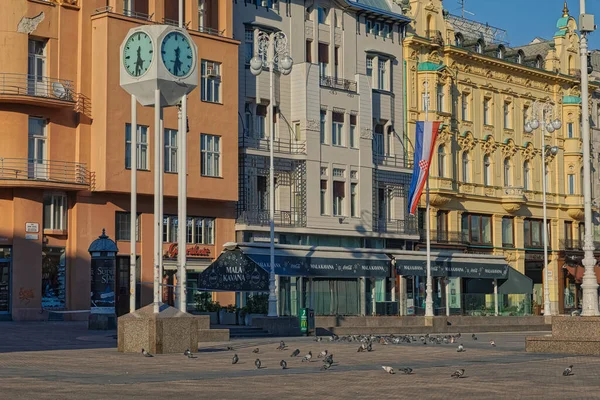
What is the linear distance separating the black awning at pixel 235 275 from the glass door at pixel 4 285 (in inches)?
327

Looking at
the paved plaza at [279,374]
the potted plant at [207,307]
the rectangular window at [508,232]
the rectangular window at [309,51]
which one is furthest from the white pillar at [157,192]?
the rectangular window at [508,232]

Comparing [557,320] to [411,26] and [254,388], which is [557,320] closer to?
[254,388]

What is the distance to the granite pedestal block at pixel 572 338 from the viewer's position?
27.3 meters

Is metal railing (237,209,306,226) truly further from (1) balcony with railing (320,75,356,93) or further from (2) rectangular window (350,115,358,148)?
(1) balcony with railing (320,75,356,93)

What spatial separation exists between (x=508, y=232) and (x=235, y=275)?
105 ft

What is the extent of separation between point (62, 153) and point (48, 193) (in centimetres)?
175

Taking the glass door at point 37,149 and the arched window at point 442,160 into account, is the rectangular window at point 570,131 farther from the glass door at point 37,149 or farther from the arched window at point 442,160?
the glass door at point 37,149

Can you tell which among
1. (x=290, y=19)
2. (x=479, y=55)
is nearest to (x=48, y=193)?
(x=290, y=19)

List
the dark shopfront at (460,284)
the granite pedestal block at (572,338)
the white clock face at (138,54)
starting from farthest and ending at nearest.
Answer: the dark shopfront at (460,284) < the white clock face at (138,54) < the granite pedestal block at (572,338)

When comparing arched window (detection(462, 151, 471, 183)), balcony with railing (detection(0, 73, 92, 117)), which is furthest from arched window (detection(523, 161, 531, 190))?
balcony with railing (detection(0, 73, 92, 117))

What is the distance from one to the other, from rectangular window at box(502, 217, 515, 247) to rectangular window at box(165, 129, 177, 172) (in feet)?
88.1

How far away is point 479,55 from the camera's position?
6894cm

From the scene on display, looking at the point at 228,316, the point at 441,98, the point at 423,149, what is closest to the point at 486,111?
the point at 441,98

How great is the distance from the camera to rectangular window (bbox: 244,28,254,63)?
56.0 meters
